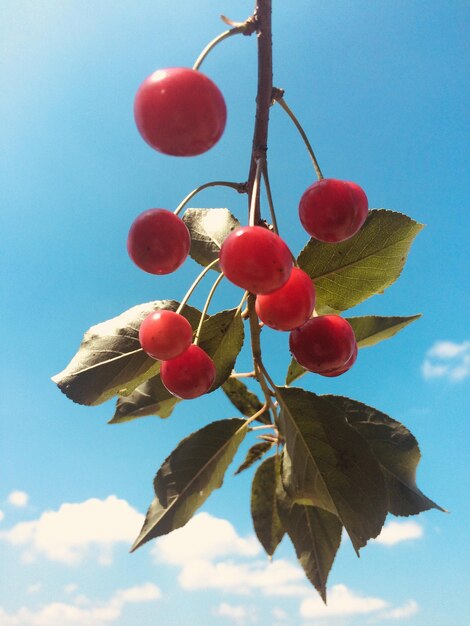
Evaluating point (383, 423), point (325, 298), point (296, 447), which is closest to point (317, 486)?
point (296, 447)

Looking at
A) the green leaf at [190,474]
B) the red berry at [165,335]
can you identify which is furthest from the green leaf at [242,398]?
the red berry at [165,335]

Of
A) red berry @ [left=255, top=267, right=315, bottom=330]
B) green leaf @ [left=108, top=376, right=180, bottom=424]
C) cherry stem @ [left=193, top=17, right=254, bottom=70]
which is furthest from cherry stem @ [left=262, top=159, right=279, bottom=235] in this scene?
green leaf @ [left=108, top=376, right=180, bottom=424]

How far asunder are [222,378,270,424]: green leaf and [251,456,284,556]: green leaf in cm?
24

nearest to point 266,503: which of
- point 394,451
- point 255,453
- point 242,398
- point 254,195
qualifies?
point 255,453

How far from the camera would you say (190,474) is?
2.07m

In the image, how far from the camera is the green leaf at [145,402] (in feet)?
7.06

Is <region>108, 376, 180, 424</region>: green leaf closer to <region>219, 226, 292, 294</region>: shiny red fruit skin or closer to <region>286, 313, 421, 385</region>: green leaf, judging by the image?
Answer: <region>286, 313, 421, 385</region>: green leaf

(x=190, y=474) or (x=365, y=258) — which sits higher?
(x=365, y=258)

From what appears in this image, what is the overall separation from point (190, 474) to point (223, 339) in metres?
0.52

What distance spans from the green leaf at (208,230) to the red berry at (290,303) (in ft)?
2.50

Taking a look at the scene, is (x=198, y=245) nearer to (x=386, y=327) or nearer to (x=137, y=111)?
(x=386, y=327)

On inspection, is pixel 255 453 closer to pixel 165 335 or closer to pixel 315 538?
pixel 315 538

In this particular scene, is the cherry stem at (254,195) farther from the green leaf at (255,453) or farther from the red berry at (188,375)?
the green leaf at (255,453)

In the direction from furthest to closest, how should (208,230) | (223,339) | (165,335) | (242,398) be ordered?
1. (242,398)
2. (208,230)
3. (223,339)
4. (165,335)
